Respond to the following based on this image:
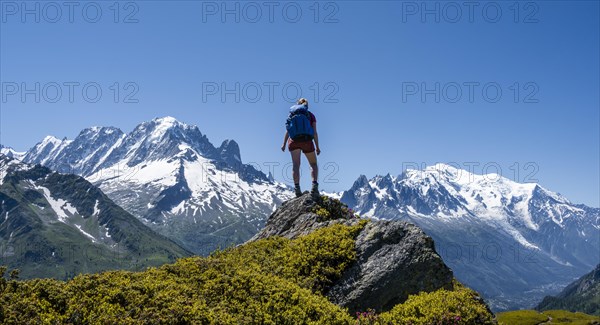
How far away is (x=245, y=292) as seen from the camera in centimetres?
1273

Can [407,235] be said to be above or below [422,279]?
above

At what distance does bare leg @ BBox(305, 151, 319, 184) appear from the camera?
24.2 m

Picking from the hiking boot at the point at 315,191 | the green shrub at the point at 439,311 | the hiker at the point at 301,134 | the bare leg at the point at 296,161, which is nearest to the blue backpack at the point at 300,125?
the hiker at the point at 301,134

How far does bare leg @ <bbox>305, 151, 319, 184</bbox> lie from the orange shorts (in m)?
0.27

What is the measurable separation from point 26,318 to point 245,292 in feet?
17.0

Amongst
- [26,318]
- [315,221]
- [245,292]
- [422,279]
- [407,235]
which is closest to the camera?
[26,318]

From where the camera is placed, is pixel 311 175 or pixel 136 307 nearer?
pixel 136 307

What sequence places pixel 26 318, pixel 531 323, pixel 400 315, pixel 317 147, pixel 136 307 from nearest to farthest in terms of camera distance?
pixel 26 318 < pixel 136 307 < pixel 400 315 < pixel 317 147 < pixel 531 323

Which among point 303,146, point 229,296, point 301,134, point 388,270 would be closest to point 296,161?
point 303,146

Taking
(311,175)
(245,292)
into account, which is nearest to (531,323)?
(311,175)

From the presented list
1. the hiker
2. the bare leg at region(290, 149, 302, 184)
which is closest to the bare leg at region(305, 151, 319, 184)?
the hiker

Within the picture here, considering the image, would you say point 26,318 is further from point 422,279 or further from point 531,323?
point 531,323

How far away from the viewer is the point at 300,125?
23.4m

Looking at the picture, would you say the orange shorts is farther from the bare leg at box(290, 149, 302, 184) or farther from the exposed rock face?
the exposed rock face
